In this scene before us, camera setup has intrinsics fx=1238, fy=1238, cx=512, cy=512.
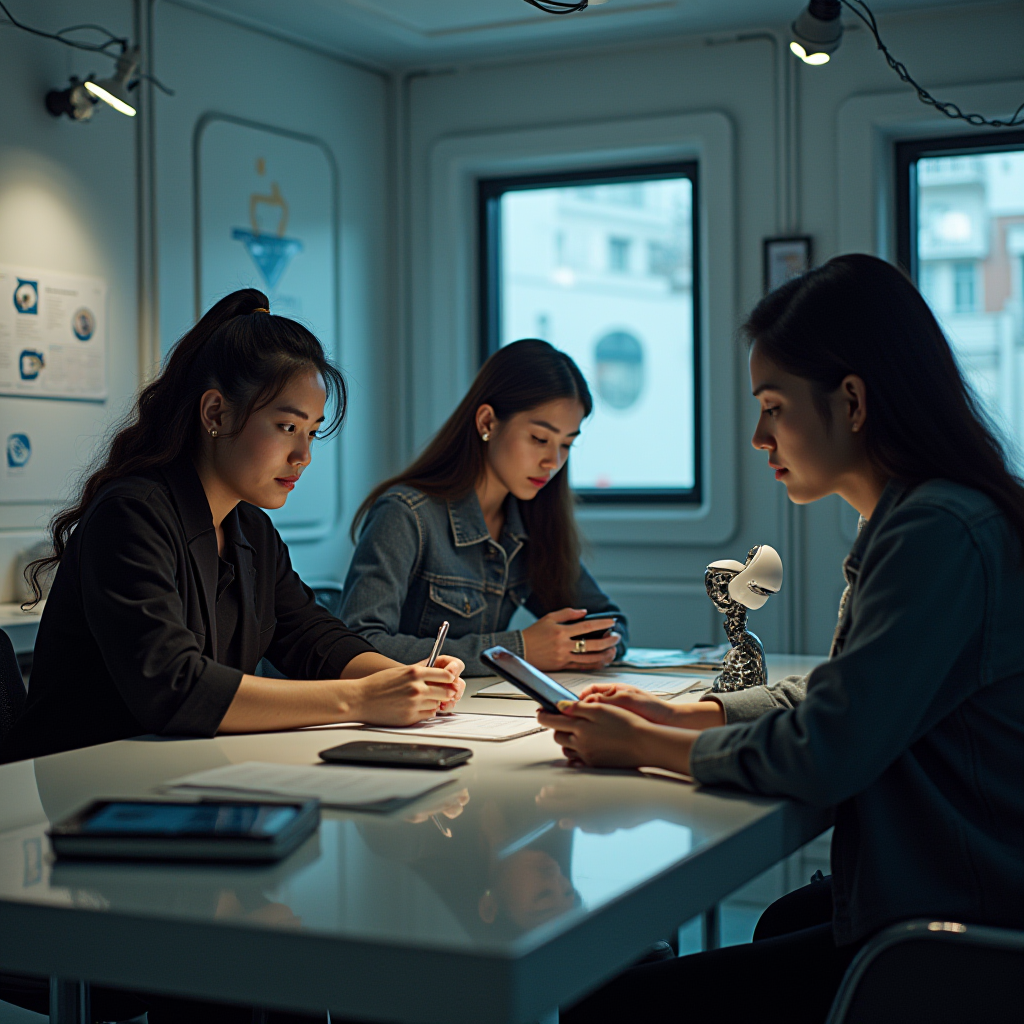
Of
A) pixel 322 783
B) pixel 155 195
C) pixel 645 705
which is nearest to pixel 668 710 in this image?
pixel 645 705

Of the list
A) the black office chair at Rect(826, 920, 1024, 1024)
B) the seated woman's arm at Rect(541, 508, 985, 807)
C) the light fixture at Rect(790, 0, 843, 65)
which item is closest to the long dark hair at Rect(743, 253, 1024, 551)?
the seated woman's arm at Rect(541, 508, 985, 807)

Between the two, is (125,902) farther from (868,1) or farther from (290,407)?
(868,1)

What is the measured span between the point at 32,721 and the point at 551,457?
1.23 meters

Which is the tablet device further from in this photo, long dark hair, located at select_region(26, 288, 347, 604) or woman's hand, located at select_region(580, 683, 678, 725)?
long dark hair, located at select_region(26, 288, 347, 604)

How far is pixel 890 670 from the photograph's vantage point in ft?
3.89

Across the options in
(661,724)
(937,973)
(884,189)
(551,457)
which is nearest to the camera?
(937,973)

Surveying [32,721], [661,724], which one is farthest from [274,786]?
[32,721]

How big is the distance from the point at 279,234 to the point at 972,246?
225 centimetres

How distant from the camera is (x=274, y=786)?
1278 mm

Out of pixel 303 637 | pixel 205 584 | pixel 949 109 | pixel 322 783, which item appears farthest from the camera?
pixel 949 109

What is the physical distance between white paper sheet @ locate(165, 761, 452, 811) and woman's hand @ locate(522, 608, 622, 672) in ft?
2.99

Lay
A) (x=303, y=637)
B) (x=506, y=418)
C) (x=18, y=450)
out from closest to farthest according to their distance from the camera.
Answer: (x=303, y=637), (x=506, y=418), (x=18, y=450)

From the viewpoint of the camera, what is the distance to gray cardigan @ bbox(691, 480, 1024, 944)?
3.92 ft

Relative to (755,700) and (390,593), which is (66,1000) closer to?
(755,700)
